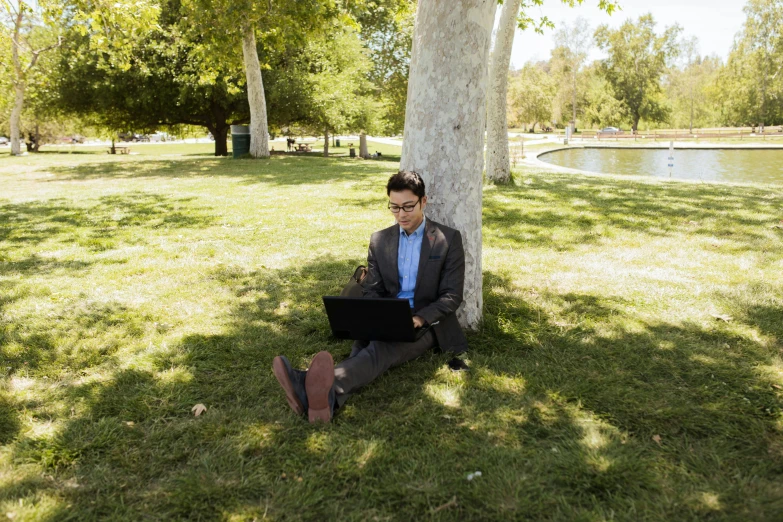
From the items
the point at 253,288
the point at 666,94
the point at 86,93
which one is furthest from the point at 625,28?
the point at 253,288

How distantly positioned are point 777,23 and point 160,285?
67032mm

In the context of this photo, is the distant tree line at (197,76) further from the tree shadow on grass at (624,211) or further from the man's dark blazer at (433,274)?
the man's dark blazer at (433,274)

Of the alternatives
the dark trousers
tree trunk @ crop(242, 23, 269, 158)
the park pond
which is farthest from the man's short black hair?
the park pond

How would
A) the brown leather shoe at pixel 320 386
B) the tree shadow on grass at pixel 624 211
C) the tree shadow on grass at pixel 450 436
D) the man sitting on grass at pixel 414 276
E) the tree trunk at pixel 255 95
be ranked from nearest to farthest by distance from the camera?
the tree shadow on grass at pixel 450 436 → the brown leather shoe at pixel 320 386 → the man sitting on grass at pixel 414 276 → the tree shadow on grass at pixel 624 211 → the tree trunk at pixel 255 95

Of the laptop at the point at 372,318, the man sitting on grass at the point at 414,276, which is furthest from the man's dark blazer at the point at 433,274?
the laptop at the point at 372,318

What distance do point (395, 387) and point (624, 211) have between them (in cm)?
707

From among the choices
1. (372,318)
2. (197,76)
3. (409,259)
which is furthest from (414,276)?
(197,76)

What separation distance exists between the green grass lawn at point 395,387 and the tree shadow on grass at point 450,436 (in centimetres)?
1

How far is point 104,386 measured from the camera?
12.5 ft

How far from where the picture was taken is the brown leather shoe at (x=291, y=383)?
3312 mm

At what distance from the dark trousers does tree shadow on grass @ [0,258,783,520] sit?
0.32 ft

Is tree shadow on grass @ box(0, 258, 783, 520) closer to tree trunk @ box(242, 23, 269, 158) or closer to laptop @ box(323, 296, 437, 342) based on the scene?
laptop @ box(323, 296, 437, 342)

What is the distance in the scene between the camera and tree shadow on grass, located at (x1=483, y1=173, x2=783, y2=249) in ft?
26.1

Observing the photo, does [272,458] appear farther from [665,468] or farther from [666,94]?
[666,94]
